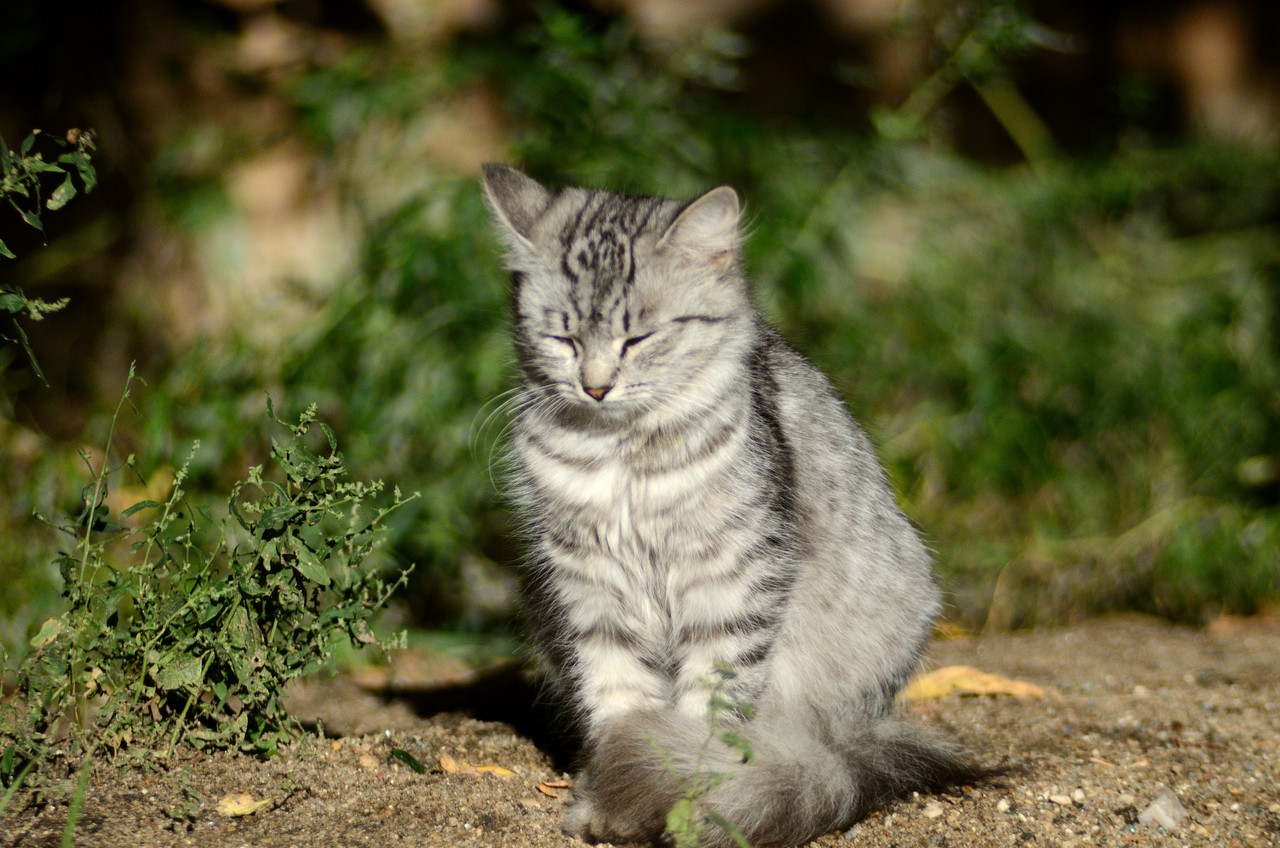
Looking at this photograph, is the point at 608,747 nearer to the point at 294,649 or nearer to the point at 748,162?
the point at 294,649

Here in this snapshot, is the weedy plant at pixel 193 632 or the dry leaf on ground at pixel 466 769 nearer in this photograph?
the weedy plant at pixel 193 632

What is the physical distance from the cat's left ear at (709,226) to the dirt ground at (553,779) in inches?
55.5

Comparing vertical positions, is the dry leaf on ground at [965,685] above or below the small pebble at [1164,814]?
below

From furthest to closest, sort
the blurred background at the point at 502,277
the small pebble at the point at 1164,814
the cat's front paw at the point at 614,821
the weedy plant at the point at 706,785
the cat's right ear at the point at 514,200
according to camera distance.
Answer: the blurred background at the point at 502,277 → the cat's right ear at the point at 514,200 → the small pebble at the point at 1164,814 → the cat's front paw at the point at 614,821 → the weedy plant at the point at 706,785

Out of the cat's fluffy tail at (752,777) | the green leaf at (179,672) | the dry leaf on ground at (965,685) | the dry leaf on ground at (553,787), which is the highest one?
the cat's fluffy tail at (752,777)

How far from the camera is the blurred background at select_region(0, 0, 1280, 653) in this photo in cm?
460

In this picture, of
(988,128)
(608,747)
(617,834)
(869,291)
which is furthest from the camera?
(988,128)

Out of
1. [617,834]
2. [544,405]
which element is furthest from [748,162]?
[617,834]

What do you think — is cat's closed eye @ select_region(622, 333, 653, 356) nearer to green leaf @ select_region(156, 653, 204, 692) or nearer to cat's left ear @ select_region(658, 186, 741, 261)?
cat's left ear @ select_region(658, 186, 741, 261)

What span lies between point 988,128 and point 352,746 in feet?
20.8

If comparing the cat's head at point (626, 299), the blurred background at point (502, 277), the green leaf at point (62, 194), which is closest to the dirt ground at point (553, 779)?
the blurred background at point (502, 277)

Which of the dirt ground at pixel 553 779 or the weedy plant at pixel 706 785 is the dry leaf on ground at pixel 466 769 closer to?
the dirt ground at pixel 553 779

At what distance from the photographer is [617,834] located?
2590mm

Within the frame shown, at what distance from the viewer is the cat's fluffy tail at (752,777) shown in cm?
256
